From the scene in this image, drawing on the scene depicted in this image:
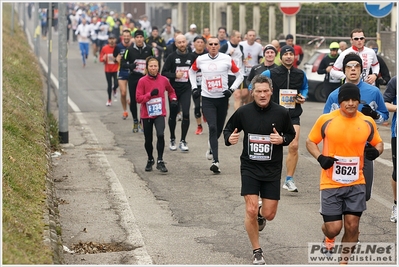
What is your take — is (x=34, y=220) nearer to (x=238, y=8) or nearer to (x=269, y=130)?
(x=269, y=130)

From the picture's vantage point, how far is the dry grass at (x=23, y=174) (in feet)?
24.9

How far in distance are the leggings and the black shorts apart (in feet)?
15.9

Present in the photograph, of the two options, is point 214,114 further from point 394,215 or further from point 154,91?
point 394,215

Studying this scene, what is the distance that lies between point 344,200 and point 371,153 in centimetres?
46

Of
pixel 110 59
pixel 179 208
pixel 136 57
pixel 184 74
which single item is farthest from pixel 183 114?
pixel 110 59

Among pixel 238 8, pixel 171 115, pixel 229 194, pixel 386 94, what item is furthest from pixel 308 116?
pixel 238 8

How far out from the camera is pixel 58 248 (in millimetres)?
8352

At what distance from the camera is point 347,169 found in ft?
26.2

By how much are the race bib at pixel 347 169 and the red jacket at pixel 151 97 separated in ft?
19.1

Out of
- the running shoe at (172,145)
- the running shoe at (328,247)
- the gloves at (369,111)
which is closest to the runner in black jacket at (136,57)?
the running shoe at (172,145)

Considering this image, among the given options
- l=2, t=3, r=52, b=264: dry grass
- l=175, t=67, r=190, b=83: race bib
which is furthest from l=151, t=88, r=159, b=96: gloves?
l=175, t=67, r=190, b=83: race bib

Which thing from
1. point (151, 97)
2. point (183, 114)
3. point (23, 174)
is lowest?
point (183, 114)

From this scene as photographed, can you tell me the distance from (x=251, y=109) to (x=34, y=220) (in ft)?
7.30

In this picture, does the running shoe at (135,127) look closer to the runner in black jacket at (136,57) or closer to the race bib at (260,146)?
the runner in black jacket at (136,57)
